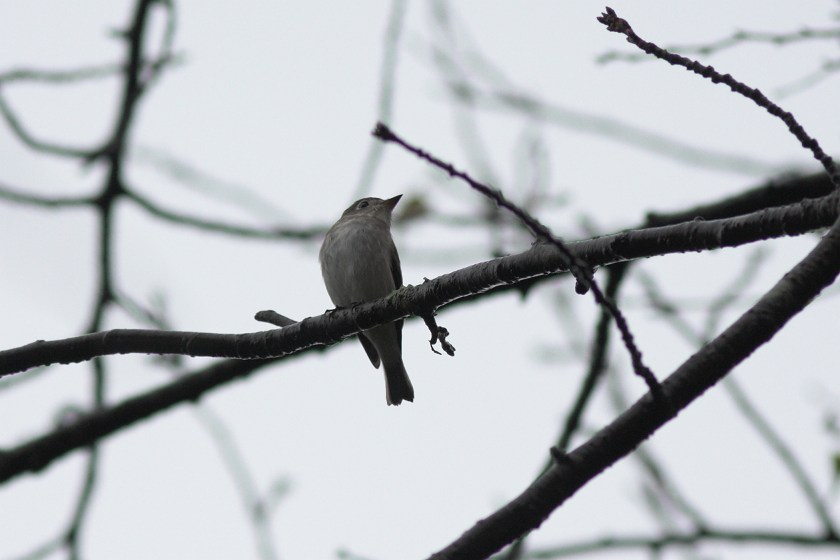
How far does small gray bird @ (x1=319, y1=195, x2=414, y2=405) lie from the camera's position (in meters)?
7.51

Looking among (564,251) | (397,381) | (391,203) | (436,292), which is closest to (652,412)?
(564,251)

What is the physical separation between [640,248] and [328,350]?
3.79 metres

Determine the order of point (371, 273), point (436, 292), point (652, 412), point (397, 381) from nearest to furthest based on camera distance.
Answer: point (652, 412), point (436, 292), point (371, 273), point (397, 381)

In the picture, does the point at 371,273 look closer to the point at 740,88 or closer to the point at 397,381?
the point at 397,381

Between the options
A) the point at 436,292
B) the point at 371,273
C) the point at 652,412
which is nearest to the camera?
the point at 652,412

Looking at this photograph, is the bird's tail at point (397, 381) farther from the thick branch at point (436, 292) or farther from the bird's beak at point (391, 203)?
the thick branch at point (436, 292)

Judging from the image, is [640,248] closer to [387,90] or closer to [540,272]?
[540,272]

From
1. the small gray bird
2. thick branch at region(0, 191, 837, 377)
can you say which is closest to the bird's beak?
the small gray bird

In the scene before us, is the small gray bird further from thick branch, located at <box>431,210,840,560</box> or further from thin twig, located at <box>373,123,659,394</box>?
thick branch, located at <box>431,210,840,560</box>

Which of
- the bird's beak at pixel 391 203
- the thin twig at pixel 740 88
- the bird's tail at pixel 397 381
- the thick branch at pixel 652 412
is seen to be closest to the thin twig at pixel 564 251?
the thick branch at pixel 652 412

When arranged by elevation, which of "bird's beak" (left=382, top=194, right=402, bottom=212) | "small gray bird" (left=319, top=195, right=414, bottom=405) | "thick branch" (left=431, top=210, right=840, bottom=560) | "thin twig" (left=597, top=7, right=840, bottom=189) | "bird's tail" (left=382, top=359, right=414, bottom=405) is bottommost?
"thick branch" (left=431, top=210, right=840, bottom=560)

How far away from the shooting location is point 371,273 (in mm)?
7508

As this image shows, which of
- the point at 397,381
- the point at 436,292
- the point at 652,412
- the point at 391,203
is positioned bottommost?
the point at 652,412

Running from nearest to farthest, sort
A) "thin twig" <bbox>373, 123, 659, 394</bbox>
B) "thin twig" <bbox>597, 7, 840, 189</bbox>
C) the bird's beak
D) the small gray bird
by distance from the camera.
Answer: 1. "thin twig" <bbox>373, 123, 659, 394</bbox>
2. "thin twig" <bbox>597, 7, 840, 189</bbox>
3. the small gray bird
4. the bird's beak
